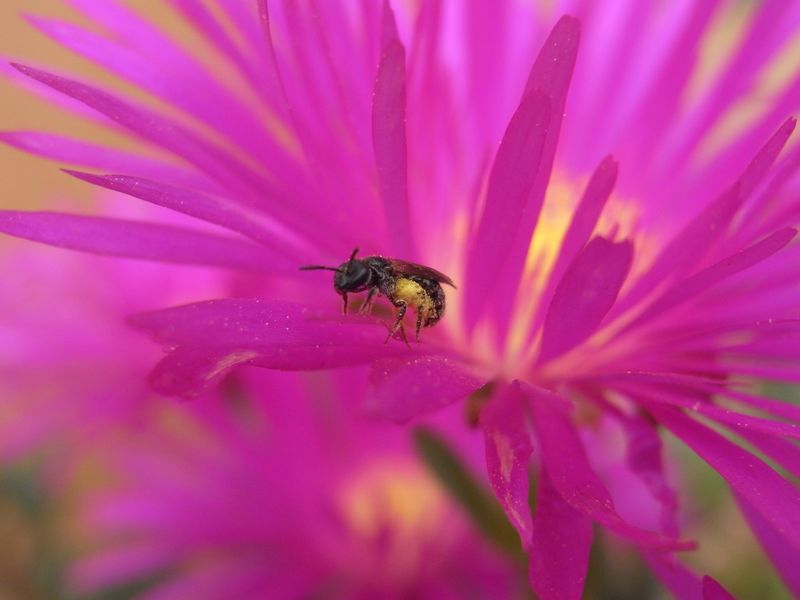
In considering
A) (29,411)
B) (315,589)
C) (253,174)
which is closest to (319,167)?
(253,174)

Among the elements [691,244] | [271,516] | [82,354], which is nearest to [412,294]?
[691,244]

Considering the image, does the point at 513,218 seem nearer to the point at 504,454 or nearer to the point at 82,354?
the point at 504,454

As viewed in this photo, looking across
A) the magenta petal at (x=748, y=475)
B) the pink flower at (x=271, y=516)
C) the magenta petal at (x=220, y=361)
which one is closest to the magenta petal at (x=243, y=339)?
the magenta petal at (x=220, y=361)

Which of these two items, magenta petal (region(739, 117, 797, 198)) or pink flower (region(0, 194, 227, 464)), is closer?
magenta petal (region(739, 117, 797, 198))

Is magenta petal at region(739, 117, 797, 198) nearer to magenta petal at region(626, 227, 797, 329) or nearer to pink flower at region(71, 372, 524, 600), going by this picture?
magenta petal at region(626, 227, 797, 329)

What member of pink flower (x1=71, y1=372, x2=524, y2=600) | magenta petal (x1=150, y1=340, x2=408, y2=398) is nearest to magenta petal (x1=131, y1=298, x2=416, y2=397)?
magenta petal (x1=150, y1=340, x2=408, y2=398)

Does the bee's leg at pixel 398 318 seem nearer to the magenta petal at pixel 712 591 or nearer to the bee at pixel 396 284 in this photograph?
the bee at pixel 396 284

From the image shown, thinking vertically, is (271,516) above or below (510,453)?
below

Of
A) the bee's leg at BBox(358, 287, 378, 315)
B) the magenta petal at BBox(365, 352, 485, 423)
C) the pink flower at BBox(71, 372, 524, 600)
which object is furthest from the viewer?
the pink flower at BBox(71, 372, 524, 600)
